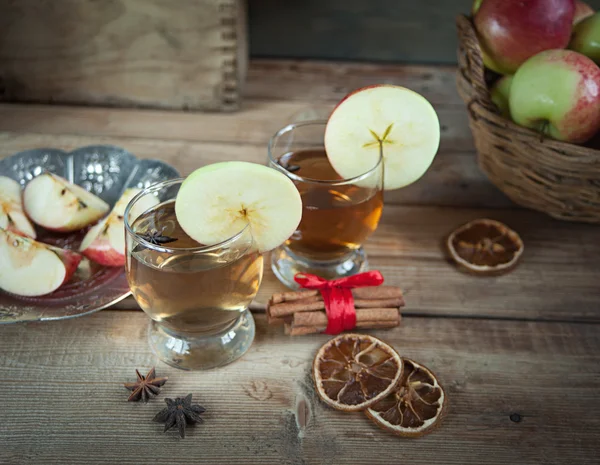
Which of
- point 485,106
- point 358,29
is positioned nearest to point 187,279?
point 485,106

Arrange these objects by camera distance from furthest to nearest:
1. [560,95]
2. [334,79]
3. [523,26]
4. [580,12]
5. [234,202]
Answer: [334,79] → [580,12] → [523,26] → [560,95] → [234,202]

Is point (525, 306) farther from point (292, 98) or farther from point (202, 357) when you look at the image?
point (292, 98)

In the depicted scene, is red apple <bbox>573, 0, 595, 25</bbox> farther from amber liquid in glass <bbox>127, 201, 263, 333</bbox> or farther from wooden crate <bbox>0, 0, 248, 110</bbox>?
amber liquid in glass <bbox>127, 201, 263, 333</bbox>

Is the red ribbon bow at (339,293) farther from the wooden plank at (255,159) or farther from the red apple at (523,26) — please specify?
the red apple at (523,26)

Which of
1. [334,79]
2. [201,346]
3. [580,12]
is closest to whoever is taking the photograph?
[201,346]

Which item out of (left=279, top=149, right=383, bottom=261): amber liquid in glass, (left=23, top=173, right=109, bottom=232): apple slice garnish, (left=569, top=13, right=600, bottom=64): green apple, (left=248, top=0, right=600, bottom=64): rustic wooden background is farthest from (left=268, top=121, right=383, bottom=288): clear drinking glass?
(left=248, top=0, right=600, bottom=64): rustic wooden background

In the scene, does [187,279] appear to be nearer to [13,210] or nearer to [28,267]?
[28,267]

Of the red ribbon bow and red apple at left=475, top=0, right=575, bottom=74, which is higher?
red apple at left=475, top=0, right=575, bottom=74
